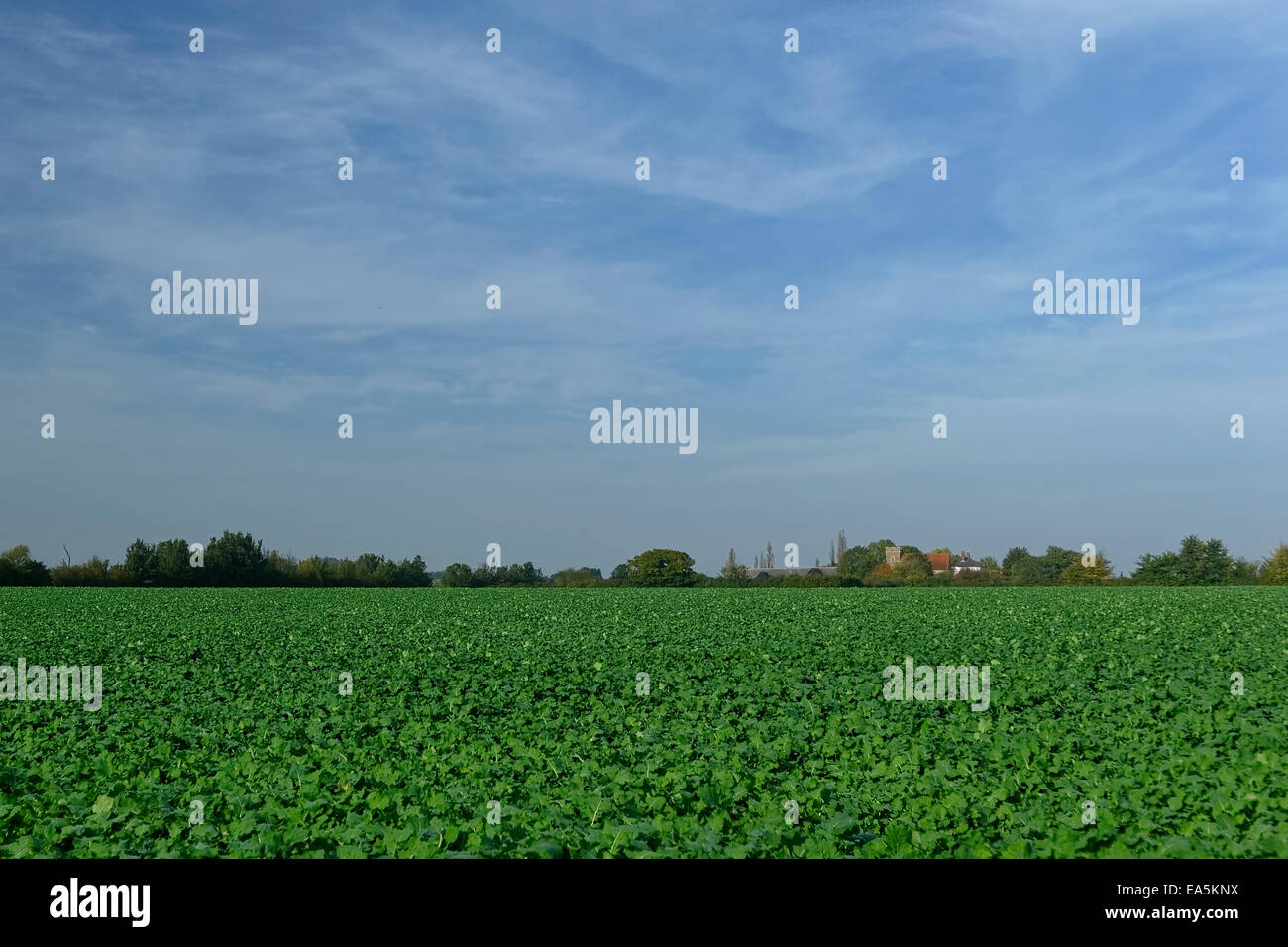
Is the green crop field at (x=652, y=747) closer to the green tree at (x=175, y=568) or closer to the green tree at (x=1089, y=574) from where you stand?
the green tree at (x=175, y=568)

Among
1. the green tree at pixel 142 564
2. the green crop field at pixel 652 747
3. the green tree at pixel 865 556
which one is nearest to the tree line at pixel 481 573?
the green tree at pixel 142 564

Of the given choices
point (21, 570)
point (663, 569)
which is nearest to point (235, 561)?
point (21, 570)

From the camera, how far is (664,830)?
8.43 meters

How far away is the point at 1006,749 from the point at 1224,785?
2960 mm

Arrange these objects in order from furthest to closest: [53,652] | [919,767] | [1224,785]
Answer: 1. [53,652]
2. [919,767]
3. [1224,785]

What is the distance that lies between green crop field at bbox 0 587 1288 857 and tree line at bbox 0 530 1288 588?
193 feet

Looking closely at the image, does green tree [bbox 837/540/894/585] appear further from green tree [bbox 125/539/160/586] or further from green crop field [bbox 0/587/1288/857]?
green crop field [bbox 0/587/1288/857]

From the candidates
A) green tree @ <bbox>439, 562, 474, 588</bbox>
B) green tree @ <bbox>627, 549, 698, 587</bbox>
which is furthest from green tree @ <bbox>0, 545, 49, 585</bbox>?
green tree @ <bbox>627, 549, 698, 587</bbox>

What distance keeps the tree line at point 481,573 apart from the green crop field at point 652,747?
2322 inches

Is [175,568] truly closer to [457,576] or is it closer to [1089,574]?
[457,576]

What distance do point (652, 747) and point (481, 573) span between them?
84090mm
